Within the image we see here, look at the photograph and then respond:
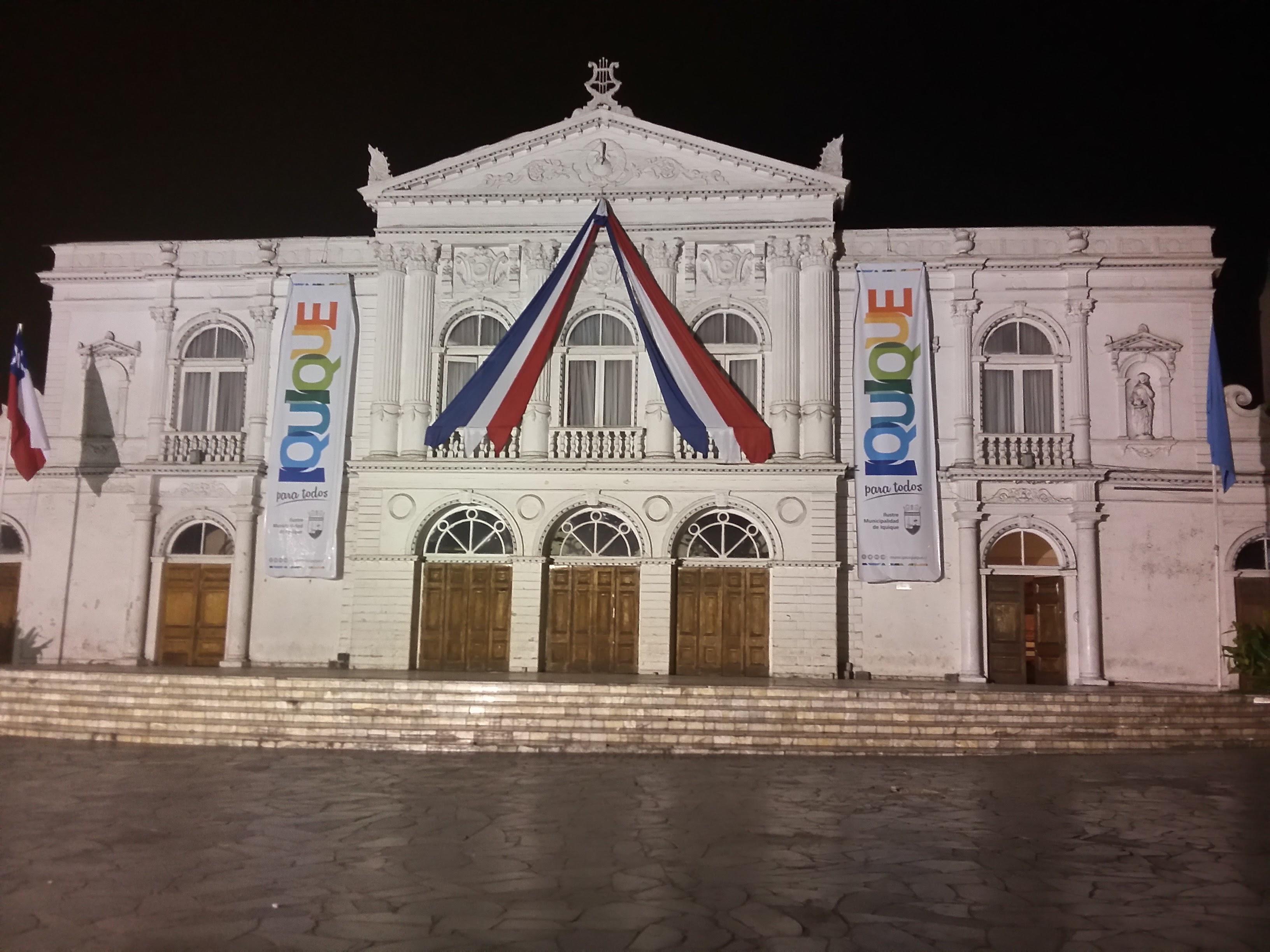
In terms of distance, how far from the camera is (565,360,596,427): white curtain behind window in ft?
74.1

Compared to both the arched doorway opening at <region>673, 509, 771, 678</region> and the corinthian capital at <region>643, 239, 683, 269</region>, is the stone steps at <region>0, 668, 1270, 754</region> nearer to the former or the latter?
the arched doorway opening at <region>673, 509, 771, 678</region>

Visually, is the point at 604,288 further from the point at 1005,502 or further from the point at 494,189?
the point at 1005,502

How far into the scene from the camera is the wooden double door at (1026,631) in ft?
70.8

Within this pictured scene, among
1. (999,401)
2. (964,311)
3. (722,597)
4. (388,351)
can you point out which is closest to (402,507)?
(388,351)

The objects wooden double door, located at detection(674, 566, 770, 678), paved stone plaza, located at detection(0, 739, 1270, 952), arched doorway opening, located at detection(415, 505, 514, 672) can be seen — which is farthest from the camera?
arched doorway opening, located at detection(415, 505, 514, 672)

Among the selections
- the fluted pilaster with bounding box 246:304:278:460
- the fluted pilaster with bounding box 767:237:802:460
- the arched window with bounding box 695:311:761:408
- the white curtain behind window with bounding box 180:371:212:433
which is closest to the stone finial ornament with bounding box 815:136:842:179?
the fluted pilaster with bounding box 767:237:802:460

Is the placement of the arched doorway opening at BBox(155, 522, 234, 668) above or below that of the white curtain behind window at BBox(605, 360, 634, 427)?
below

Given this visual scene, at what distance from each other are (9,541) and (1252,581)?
82.7 feet

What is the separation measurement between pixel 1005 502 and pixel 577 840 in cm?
1483

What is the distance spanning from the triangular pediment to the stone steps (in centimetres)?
1038

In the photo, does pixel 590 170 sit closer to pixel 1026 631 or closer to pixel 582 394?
pixel 582 394

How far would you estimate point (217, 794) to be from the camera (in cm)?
1163

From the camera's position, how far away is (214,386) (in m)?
23.9

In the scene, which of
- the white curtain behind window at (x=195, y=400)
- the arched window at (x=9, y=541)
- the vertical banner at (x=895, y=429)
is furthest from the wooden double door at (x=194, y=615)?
the vertical banner at (x=895, y=429)
